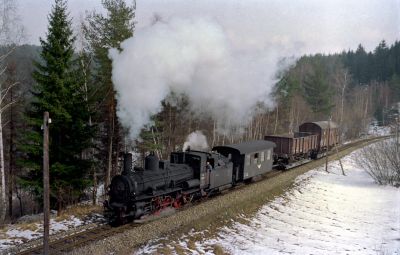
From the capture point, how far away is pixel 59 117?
1723 cm

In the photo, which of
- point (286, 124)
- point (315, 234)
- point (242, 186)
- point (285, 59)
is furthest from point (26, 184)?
point (286, 124)

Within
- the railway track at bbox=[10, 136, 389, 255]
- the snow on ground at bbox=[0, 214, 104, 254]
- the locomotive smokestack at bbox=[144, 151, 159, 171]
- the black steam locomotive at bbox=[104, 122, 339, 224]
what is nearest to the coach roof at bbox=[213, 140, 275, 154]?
the black steam locomotive at bbox=[104, 122, 339, 224]

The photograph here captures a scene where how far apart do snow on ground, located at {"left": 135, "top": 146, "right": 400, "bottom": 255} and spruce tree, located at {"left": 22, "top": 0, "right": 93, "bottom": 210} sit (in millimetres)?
7176

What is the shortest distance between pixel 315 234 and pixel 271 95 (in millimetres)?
31196

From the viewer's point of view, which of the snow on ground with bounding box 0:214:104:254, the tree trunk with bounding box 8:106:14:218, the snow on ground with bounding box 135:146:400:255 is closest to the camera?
the snow on ground with bounding box 0:214:104:254

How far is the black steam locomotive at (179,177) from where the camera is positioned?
13812 mm

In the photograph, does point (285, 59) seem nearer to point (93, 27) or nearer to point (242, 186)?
point (242, 186)

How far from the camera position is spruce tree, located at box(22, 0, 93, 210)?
1697 centimetres

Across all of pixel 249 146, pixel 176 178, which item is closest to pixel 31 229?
pixel 176 178

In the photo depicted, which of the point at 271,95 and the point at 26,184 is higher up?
the point at 271,95

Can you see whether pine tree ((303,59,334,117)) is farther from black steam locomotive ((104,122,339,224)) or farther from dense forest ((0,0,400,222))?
black steam locomotive ((104,122,339,224))

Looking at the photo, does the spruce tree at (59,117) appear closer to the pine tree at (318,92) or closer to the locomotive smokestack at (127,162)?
the locomotive smokestack at (127,162)

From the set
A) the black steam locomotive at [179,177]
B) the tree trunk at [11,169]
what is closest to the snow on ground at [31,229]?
the black steam locomotive at [179,177]

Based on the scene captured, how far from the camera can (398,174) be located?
24.9 m
